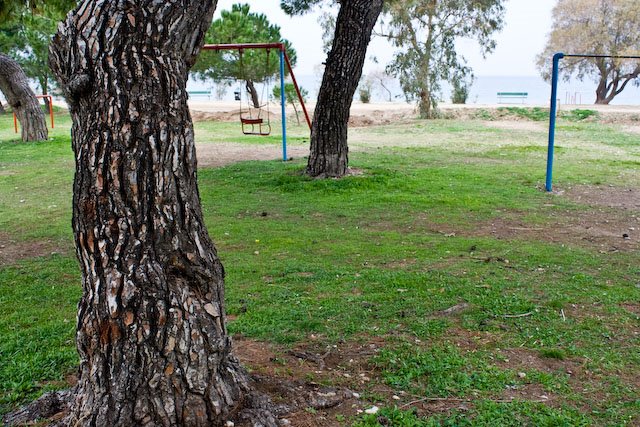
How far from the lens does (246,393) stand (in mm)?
2654

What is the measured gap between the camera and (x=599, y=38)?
31047 millimetres

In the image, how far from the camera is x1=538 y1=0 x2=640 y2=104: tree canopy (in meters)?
30.3

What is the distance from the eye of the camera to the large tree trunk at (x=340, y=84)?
333 inches

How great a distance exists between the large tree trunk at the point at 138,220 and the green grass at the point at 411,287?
727mm

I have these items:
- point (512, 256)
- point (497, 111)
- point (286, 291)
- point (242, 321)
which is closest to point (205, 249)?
point (242, 321)

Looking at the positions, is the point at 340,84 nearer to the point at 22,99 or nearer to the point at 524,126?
the point at 22,99

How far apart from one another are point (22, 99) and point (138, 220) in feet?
47.8

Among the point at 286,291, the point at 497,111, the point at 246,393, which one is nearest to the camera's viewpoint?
the point at 246,393

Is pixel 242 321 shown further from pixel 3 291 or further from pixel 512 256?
pixel 512 256

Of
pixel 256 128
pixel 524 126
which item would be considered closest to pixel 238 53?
pixel 256 128

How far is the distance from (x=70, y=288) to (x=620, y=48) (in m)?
31.6

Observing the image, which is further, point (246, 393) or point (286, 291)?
point (286, 291)

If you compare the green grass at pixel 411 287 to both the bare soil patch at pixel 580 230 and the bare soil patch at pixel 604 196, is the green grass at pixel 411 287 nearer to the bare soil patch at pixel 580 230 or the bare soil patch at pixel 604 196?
the bare soil patch at pixel 580 230

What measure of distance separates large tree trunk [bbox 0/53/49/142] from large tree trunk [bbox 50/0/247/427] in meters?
14.3
